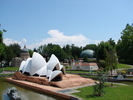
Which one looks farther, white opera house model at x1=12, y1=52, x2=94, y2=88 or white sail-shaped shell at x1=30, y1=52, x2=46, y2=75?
white sail-shaped shell at x1=30, y1=52, x2=46, y2=75

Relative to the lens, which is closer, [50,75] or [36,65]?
[50,75]

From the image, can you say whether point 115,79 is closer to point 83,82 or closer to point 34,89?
point 83,82

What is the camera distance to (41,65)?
26.0 metres

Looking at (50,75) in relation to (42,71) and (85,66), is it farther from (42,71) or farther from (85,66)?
(85,66)

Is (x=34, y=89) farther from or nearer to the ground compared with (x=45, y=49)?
nearer to the ground

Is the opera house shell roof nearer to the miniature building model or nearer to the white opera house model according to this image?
the white opera house model

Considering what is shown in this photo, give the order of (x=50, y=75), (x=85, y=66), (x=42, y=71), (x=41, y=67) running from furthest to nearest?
(x=85, y=66) → (x=41, y=67) → (x=42, y=71) → (x=50, y=75)

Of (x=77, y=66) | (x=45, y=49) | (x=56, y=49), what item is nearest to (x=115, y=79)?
(x=77, y=66)

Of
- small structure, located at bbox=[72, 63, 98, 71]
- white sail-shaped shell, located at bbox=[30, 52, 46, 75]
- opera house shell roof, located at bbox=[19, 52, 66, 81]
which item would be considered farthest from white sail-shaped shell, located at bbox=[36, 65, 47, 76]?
small structure, located at bbox=[72, 63, 98, 71]

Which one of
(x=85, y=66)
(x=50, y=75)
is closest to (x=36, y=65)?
(x=50, y=75)

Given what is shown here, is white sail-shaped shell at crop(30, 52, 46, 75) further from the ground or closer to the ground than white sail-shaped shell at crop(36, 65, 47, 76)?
further from the ground

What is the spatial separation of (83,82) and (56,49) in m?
52.8

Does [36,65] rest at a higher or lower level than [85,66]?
higher

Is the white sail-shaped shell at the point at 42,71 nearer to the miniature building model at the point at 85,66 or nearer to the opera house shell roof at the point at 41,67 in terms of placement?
the opera house shell roof at the point at 41,67
